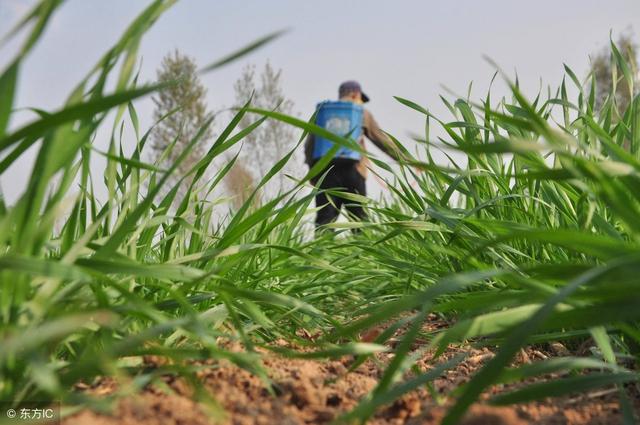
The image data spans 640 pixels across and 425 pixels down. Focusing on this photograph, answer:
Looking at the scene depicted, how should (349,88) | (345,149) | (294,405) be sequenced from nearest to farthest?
(294,405) < (345,149) < (349,88)

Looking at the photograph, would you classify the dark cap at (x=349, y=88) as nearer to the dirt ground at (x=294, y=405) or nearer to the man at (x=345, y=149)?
the man at (x=345, y=149)

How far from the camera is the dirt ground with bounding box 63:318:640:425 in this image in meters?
0.67

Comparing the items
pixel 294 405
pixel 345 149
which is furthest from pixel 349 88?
pixel 294 405

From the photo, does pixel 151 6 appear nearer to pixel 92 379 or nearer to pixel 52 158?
pixel 52 158

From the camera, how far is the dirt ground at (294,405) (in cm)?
67

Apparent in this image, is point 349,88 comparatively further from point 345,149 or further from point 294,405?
point 294,405

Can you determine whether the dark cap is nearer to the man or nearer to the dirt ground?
the man

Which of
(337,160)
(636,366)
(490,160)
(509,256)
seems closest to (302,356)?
(636,366)

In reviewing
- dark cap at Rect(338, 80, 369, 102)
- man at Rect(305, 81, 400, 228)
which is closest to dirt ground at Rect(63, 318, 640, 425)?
man at Rect(305, 81, 400, 228)

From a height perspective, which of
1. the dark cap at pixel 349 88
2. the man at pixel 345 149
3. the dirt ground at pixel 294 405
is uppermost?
the dark cap at pixel 349 88

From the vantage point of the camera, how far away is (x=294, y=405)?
2.64 feet

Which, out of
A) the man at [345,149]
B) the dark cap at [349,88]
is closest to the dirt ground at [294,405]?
the man at [345,149]

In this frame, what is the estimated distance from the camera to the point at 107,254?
0.74 meters

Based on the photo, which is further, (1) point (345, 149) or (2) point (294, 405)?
(1) point (345, 149)
